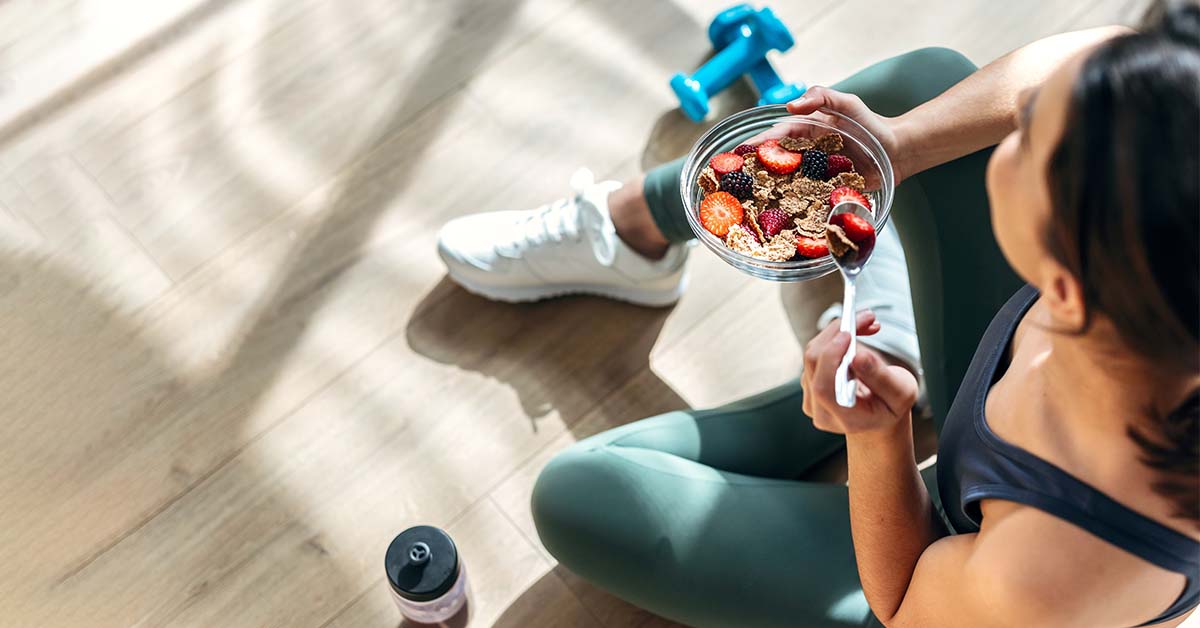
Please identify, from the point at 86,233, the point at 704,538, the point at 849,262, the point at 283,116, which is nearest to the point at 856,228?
the point at 849,262

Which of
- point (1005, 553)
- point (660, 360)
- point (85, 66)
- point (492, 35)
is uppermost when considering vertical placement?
point (85, 66)

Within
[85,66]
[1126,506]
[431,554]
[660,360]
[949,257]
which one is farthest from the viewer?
[85,66]

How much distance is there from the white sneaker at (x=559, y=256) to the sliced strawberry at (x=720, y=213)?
1.10 ft

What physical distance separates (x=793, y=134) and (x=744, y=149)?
0.05 meters

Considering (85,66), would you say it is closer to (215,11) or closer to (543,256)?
(215,11)

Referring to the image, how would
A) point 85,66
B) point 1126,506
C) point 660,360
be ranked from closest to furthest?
point 1126,506 → point 660,360 → point 85,66

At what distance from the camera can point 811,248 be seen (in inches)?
36.1

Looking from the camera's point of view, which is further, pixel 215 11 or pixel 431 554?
pixel 215 11

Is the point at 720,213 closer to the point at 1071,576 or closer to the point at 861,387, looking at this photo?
the point at 861,387

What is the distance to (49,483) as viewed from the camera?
1.32 meters

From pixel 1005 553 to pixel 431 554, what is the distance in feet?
2.16

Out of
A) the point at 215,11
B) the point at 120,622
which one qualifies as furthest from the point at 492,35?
the point at 120,622

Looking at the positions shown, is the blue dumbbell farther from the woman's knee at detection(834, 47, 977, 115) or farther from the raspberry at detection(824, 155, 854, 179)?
the raspberry at detection(824, 155, 854, 179)

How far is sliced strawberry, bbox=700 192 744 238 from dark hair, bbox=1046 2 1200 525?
411 mm
